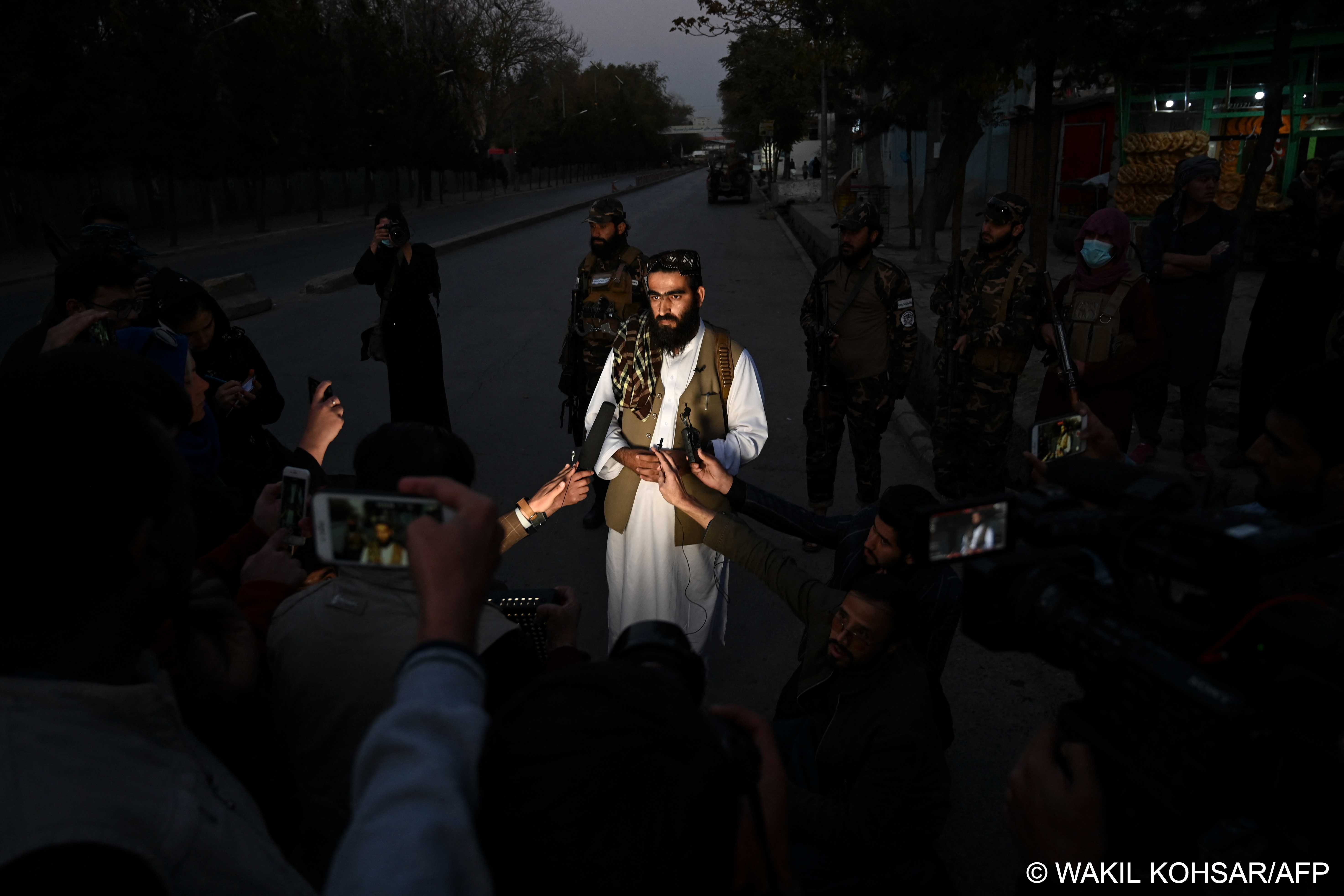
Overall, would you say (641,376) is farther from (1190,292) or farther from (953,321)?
(1190,292)

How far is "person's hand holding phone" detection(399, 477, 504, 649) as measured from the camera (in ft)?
3.39

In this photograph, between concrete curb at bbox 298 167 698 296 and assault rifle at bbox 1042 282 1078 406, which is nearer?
assault rifle at bbox 1042 282 1078 406

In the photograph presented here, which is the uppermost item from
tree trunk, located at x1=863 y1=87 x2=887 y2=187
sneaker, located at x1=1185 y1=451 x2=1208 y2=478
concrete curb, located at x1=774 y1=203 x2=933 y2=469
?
tree trunk, located at x1=863 y1=87 x2=887 y2=187

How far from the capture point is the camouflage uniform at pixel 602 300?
513 centimetres

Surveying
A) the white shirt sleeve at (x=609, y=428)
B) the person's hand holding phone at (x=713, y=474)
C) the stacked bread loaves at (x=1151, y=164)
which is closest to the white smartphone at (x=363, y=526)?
the person's hand holding phone at (x=713, y=474)

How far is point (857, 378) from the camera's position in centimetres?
504

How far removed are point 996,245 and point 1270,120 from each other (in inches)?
107

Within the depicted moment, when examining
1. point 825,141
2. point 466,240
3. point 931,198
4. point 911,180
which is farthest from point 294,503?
point 825,141

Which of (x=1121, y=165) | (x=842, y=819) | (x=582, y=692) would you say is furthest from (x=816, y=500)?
(x=1121, y=165)

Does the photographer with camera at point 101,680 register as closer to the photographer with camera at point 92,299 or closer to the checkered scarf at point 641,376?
the checkered scarf at point 641,376

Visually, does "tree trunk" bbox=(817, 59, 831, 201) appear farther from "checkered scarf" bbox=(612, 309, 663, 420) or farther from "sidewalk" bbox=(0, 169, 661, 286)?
"checkered scarf" bbox=(612, 309, 663, 420)

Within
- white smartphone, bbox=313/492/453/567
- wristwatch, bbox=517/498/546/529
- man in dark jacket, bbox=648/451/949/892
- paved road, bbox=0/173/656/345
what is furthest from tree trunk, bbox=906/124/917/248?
white smartphone, bbox=313/492/453/567

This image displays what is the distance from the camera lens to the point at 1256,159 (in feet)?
18.8

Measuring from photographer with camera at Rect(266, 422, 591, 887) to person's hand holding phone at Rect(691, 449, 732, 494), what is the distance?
1240 mm
